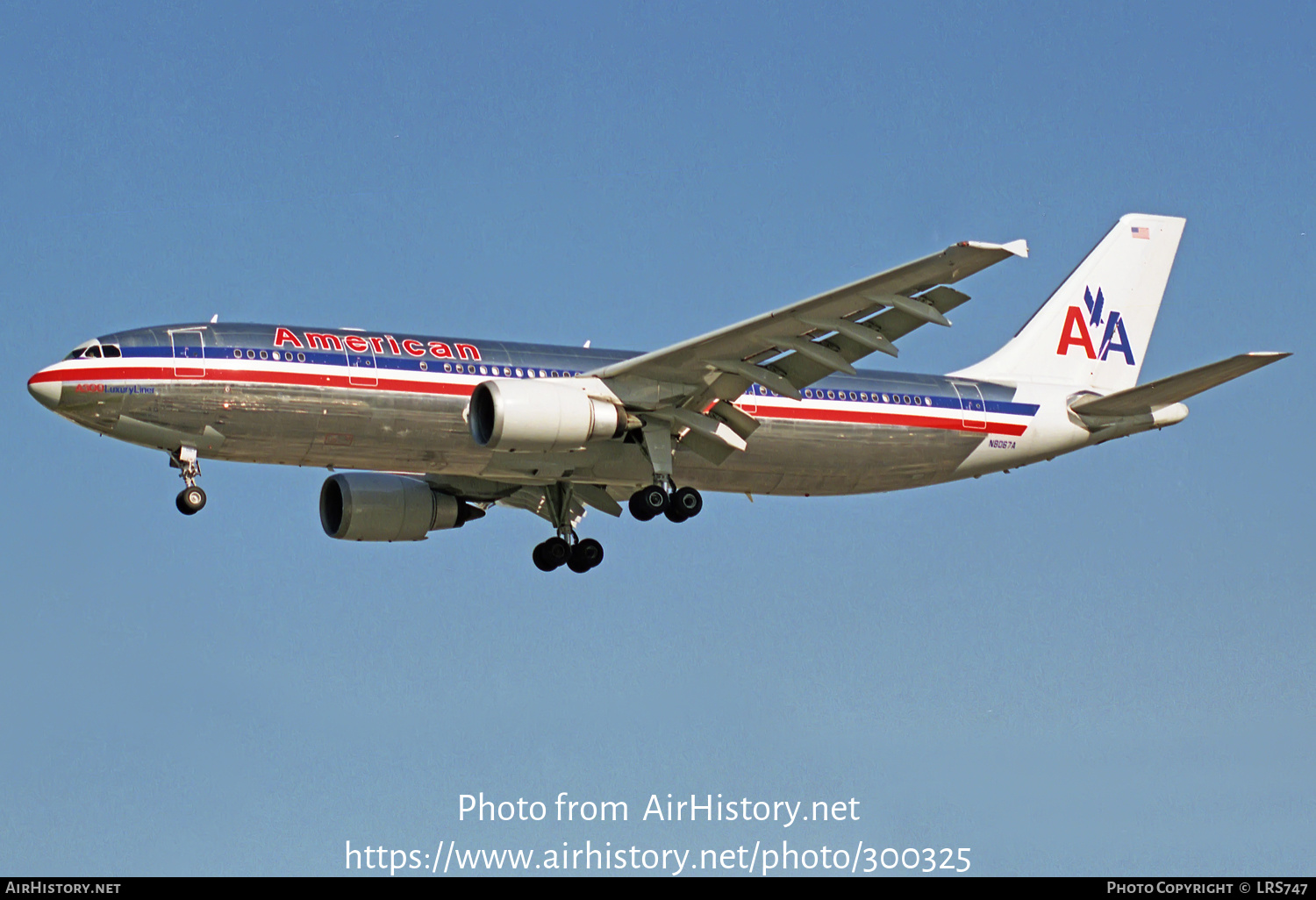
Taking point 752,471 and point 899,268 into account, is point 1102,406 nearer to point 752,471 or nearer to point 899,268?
point 752,471

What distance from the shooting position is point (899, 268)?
32.2 meters

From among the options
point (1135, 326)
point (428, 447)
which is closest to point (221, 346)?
point (428, 447)

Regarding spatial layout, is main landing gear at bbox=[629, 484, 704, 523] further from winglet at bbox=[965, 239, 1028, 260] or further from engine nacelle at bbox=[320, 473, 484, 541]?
winglet at bbox=[965, 239, 1028, 260]

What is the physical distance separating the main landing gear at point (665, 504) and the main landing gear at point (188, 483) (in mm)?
9042

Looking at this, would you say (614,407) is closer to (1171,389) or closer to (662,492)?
(662,492)

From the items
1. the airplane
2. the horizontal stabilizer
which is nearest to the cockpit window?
the airplane

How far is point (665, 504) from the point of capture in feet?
127

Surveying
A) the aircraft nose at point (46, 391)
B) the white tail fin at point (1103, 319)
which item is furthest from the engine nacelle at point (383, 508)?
the white tail fin at point (1103, 319)

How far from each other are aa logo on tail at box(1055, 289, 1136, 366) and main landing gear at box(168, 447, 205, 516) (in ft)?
68.1

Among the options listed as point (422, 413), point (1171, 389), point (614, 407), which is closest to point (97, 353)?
point (422, 413)

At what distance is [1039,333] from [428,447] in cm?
1613

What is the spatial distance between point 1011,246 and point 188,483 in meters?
16.7

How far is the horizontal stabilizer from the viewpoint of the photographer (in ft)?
116

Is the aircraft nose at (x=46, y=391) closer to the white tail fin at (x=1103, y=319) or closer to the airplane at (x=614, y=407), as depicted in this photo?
the airplane at (x=614, y=407)
